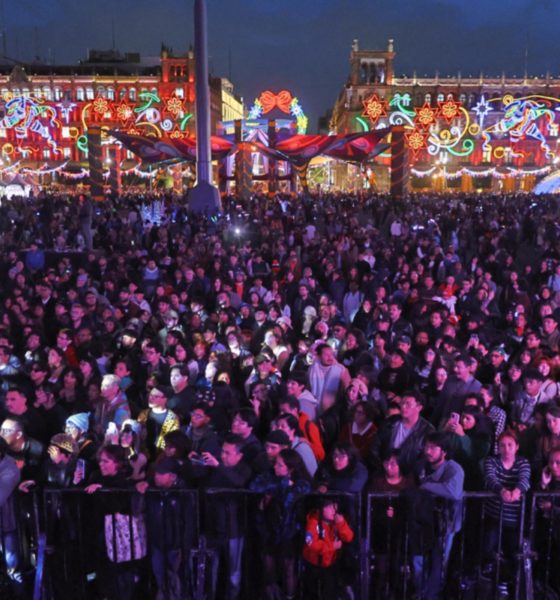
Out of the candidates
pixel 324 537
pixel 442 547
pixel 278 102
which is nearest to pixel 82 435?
pixel 324 537

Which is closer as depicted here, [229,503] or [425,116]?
[229,503]

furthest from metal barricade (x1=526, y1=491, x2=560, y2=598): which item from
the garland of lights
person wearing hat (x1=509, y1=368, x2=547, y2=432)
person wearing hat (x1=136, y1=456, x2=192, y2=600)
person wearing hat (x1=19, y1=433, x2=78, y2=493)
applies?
the garland of lights

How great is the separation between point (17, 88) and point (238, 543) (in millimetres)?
84714

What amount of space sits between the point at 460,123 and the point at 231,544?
70603 millimetres

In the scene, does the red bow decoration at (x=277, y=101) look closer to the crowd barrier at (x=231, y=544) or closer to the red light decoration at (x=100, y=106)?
the red light decoration at (x=100, y=106)

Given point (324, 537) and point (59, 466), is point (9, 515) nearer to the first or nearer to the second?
point (59, 466)

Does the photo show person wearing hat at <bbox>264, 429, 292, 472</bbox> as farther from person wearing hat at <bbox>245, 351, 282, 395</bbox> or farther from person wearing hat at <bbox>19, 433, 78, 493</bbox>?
person wearing hat at <bbox>245, 351, 282, 395</bbox>

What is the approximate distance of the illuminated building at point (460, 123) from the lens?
4594cm

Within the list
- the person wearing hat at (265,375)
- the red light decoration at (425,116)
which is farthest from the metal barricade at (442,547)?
the red light decoration at (425,116)

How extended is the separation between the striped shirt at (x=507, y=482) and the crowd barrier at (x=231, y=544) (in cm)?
2

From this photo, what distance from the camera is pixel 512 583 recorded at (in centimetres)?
455

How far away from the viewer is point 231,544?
455cm

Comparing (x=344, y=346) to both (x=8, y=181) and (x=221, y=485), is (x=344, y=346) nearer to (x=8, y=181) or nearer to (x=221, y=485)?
(x=221, y=485)

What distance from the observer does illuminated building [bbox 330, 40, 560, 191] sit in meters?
45.9
